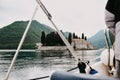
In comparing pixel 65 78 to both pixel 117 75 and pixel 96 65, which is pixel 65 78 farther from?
pixel 96 65

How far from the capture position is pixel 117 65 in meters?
3.39

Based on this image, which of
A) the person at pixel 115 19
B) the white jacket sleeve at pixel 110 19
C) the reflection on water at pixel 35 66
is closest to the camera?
the person at pixel 115 19

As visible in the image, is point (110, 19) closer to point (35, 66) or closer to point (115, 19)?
point (115, 19)

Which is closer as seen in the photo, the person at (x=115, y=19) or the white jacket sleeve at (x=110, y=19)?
the person at (x=115, y=19)

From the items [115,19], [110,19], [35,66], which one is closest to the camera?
[115,19]

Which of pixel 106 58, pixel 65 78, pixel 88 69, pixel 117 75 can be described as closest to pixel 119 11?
pixel 117 75

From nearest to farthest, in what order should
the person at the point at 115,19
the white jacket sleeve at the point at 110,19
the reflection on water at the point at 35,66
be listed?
the person at the point at 115,19 → the white jacket sleeve at the point at 110,19 → the reflection on water at the point at 35,66

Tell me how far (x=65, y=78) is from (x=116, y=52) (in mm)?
593

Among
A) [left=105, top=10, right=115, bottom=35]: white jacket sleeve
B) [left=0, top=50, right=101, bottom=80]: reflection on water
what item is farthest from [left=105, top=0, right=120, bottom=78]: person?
[left=0, top=50, right=101, bottom=80]: reflection on water

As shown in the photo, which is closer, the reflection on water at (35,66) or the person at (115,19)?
the person at (115,19)

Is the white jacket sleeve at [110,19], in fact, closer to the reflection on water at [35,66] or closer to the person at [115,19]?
the person at [115,19]

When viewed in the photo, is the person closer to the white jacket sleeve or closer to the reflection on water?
the white jacket sleeve

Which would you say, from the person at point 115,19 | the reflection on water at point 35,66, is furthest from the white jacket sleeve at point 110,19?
the reflection on water at point 35,66

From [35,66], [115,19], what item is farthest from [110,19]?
[35,66]
